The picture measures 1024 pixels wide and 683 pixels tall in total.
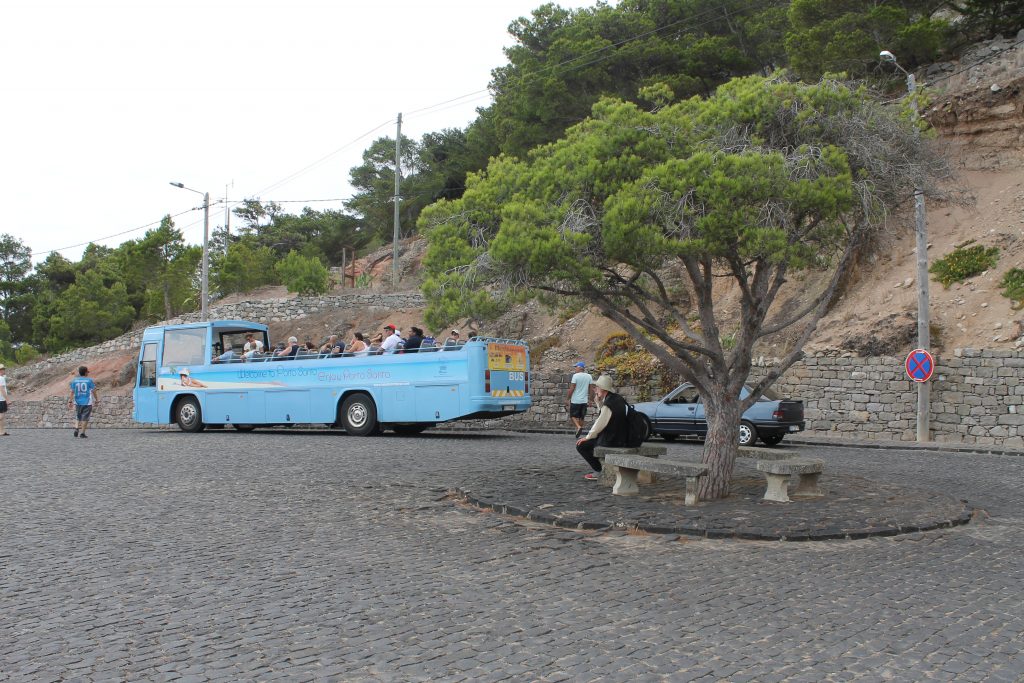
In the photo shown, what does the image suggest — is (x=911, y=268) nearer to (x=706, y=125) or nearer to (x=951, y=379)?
(x=951, y=379)

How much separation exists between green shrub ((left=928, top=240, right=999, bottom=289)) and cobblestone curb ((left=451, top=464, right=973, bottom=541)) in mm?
16251

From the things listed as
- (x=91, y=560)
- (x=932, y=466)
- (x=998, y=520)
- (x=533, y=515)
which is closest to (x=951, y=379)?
(x=932, y=466)

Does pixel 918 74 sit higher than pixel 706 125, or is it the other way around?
pixel 918 74

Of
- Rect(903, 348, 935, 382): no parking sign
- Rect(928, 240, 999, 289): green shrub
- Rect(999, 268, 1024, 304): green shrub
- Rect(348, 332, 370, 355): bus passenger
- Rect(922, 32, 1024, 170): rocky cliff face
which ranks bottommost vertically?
Rect(903, 348, 935, 382): no parking sign

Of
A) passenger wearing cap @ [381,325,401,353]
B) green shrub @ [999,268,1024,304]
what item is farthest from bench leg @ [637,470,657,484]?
green shrub @ [999,268,1024,304]

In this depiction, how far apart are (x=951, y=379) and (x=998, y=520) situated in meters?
12.8

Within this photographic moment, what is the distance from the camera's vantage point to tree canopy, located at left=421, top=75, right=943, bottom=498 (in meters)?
8.98

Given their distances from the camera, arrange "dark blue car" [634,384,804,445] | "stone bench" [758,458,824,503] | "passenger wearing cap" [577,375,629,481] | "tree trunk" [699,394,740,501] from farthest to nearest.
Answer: "dark blue car" [634,384,804,445], "passenger wearing cap" [577,375,629,481], "tree trunk" [699,394,740,501], "stone bench" [758,458,824,503]

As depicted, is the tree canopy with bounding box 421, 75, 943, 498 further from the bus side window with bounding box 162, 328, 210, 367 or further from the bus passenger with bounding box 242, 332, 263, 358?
the bus side window with bounding box 162, 328, 210, 367

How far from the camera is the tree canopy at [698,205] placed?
29.5 ft

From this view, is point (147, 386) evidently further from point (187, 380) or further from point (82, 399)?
point (82, 399)

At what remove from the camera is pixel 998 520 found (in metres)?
9.21

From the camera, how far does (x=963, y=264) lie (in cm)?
2522

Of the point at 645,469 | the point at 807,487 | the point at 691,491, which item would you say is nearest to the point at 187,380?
the point at 645,469
